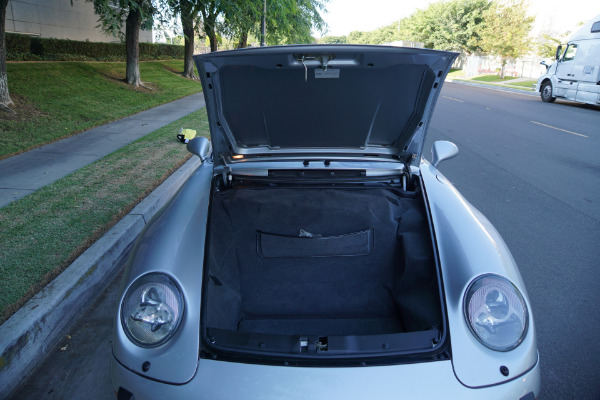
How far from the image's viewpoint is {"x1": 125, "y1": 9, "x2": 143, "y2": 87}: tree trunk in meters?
13.8

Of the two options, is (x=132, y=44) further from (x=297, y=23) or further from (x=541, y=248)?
(x=541, y=248)

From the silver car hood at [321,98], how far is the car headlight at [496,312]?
996 millimetres

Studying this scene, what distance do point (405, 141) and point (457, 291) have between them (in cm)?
107

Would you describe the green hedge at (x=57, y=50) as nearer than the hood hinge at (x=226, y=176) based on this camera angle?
No

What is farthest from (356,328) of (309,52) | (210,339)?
(309,52)

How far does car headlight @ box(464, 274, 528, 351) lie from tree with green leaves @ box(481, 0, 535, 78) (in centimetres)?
3934

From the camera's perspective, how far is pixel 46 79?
12070 millimetres

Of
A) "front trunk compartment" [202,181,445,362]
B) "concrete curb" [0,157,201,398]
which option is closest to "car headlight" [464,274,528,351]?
"front trunk compartment" [202,181,445,362]

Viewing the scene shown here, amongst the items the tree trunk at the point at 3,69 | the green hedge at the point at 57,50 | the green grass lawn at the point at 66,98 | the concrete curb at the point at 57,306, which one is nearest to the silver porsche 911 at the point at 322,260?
the concrete curb at the point at 57,306

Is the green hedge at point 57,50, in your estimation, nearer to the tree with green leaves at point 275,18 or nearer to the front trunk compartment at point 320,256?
the tree with green leaves at point 275,18

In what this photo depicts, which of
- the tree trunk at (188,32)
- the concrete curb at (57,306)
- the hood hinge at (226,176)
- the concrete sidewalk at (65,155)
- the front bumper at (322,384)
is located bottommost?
the concrete curb at (57,306)

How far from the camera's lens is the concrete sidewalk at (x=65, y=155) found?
506 centimetres

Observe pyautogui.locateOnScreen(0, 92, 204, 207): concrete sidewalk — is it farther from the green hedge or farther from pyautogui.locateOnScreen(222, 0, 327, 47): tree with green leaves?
the green hedge

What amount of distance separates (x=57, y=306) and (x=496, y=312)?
259 centimetres
